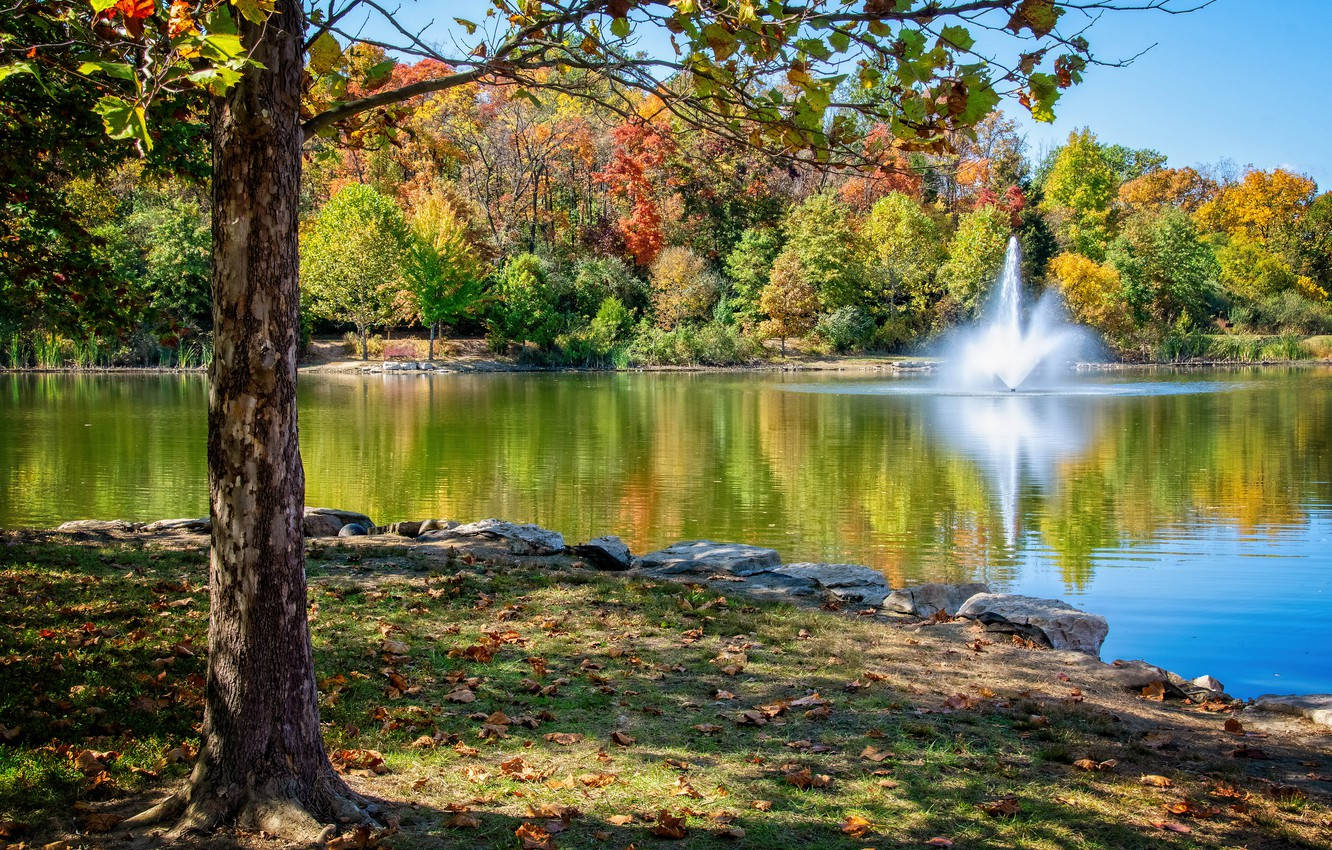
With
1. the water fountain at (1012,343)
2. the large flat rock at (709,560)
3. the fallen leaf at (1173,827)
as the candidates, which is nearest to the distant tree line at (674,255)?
the water fountain at (1012,343)

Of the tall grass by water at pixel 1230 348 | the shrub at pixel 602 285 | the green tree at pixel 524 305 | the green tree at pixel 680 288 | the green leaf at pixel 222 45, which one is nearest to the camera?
the green leaf at pixel 222 45

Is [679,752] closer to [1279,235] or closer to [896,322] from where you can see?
[896,322]

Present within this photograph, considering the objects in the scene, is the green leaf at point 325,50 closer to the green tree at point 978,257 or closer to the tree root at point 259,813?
the tree root at point 259,813

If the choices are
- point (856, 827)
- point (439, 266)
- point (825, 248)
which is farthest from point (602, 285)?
point (856, 827)

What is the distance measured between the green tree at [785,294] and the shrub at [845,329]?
1332 millimetres

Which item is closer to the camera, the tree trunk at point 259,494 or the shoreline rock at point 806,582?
the tree trunk at point 259,494

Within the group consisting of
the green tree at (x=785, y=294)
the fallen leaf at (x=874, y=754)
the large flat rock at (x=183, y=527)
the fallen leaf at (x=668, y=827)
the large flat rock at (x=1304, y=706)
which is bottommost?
the large flat rock at (x=1304, y=706)

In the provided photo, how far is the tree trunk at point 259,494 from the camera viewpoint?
136 inches

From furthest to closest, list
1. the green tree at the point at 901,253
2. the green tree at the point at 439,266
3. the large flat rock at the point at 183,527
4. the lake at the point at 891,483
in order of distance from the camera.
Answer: the green tree at the point at 901,253 < the green tree at the point at 439,266 < the lake at the point at 891,483 < the large flat rock at the point at 183,527

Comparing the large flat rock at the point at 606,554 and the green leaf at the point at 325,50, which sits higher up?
the green leaf at the point at 325,50

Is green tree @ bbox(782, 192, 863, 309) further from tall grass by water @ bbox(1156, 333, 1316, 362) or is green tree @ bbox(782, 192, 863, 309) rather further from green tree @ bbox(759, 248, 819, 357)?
tall grass by water @ bbox(1156, 333, 1316, 362)

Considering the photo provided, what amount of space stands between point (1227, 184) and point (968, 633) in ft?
261

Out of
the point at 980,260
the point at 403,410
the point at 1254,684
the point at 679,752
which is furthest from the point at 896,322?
the point at 679,752

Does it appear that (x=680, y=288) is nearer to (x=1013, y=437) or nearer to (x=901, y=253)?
(x=901, y=253)
